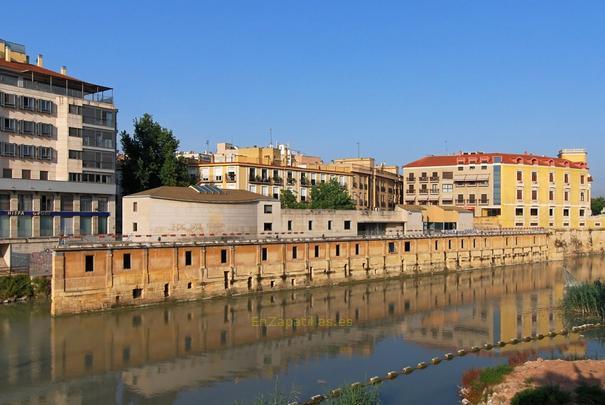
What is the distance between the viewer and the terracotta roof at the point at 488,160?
379 feet

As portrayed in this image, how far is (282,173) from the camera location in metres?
103

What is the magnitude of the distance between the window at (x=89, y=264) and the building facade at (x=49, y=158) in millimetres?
13445

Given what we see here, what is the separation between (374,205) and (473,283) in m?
46.7

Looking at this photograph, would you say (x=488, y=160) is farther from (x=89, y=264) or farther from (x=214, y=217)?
(x=89, y=264)

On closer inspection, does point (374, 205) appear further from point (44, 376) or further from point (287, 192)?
point (44, 376)

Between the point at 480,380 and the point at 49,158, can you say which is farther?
the point at 49,158

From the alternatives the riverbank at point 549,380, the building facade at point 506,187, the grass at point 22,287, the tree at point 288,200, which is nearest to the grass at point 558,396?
the riverbank at point 549,380

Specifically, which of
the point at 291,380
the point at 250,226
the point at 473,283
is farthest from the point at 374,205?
the point at 291,380

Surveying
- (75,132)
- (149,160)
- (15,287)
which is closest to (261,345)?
(15,287)

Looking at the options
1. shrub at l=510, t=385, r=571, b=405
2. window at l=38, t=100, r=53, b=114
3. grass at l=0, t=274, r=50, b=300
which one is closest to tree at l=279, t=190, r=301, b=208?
window at l=38, t=100, r=53, b=114

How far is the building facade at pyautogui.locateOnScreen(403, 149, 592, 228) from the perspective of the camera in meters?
114

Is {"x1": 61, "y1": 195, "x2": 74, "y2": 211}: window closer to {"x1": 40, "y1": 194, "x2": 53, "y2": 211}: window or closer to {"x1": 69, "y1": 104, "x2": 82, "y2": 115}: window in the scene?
{"x1": 40, "y1": 194, "x2": 53, "y2": 211}: window

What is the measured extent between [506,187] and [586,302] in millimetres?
64323

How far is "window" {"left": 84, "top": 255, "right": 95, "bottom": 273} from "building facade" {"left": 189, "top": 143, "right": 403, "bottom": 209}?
151ft
